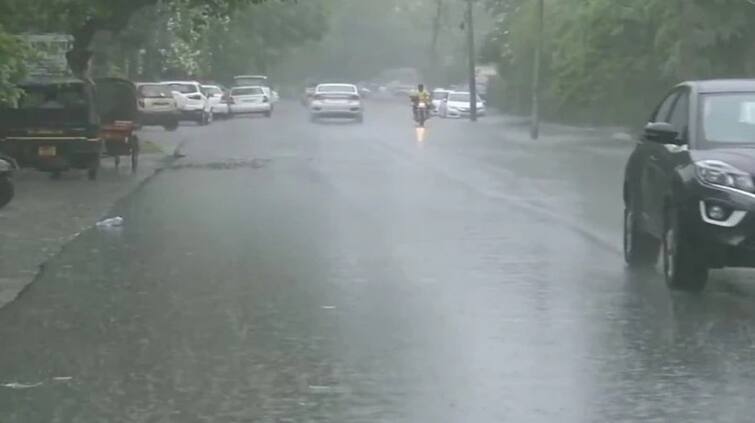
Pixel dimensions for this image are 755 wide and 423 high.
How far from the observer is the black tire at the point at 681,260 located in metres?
12.5

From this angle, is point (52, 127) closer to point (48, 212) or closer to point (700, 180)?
point (48, 212)

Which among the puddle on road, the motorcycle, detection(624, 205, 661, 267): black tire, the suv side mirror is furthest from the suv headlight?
the puddle on road

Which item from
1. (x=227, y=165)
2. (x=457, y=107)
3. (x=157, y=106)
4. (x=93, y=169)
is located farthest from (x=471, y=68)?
(x=93, y=169)

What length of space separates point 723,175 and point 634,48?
38.6 metres

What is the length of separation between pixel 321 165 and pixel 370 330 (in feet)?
70.6

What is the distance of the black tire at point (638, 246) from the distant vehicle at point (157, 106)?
121ft

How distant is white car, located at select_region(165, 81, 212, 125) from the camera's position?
59.5 m

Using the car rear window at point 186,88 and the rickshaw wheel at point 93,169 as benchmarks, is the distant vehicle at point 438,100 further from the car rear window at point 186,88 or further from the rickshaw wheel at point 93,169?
the rickshaw wheel at point 93,169

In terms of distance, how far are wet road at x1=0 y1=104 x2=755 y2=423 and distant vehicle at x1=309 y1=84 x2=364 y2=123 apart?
1541 inches

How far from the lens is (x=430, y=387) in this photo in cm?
918

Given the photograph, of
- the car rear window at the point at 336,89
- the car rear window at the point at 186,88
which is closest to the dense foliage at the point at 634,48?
the car rear window at the point at 336,89

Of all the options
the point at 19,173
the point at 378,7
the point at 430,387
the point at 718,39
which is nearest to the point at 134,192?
the point at 19,173

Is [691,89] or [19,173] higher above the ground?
[691,89]

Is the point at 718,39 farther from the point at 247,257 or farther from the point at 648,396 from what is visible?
the point at 648,396
